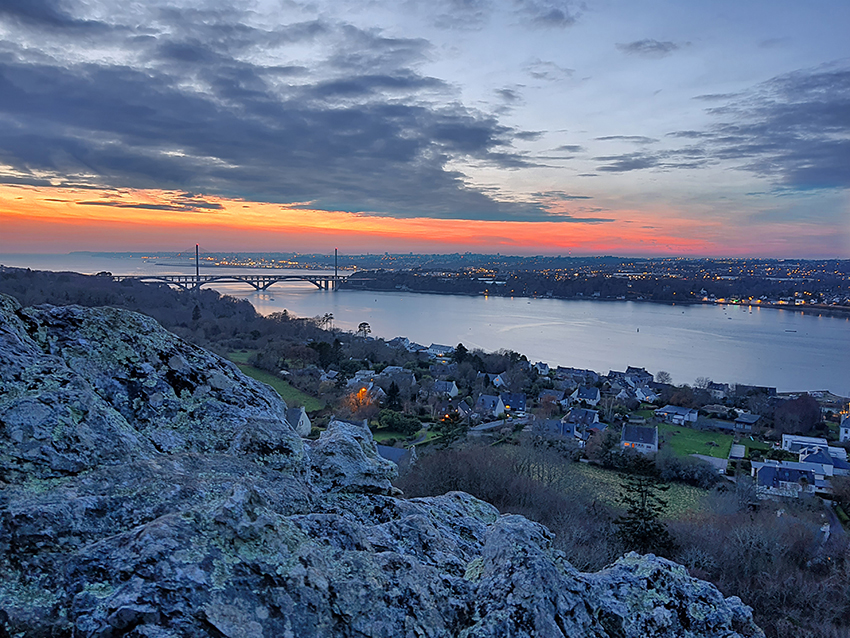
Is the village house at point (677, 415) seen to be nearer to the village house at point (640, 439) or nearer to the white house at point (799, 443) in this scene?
the white house at point (799, 443)

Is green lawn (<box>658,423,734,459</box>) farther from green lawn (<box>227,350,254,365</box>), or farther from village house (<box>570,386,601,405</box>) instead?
green lawn (<box>227,350,254,365</box>)

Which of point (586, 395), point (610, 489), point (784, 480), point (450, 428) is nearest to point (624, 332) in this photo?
point (586, 395)

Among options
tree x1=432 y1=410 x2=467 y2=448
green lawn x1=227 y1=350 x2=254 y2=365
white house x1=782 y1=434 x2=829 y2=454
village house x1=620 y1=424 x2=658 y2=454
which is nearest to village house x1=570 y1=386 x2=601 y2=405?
village house x1=620 y1=424 x2=658 y2=454

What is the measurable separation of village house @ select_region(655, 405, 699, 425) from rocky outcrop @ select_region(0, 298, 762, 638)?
2136 centimetres

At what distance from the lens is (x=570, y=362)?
33.2 meters

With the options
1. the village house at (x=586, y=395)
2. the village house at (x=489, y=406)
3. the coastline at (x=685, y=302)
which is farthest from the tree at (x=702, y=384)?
the coastline at (x=685, y=302)

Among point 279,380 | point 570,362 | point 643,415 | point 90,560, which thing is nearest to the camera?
point 90,560

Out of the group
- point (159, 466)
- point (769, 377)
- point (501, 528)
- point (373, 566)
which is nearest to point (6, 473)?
point (159, 466)

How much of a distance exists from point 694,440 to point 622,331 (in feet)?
91.6

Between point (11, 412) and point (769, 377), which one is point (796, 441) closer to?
point (769, 377)

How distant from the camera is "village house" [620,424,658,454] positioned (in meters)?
16.9

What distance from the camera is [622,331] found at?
4559cm

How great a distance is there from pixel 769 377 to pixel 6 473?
3556 centimetres

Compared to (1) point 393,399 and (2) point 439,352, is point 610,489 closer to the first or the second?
(1) point 393,399
